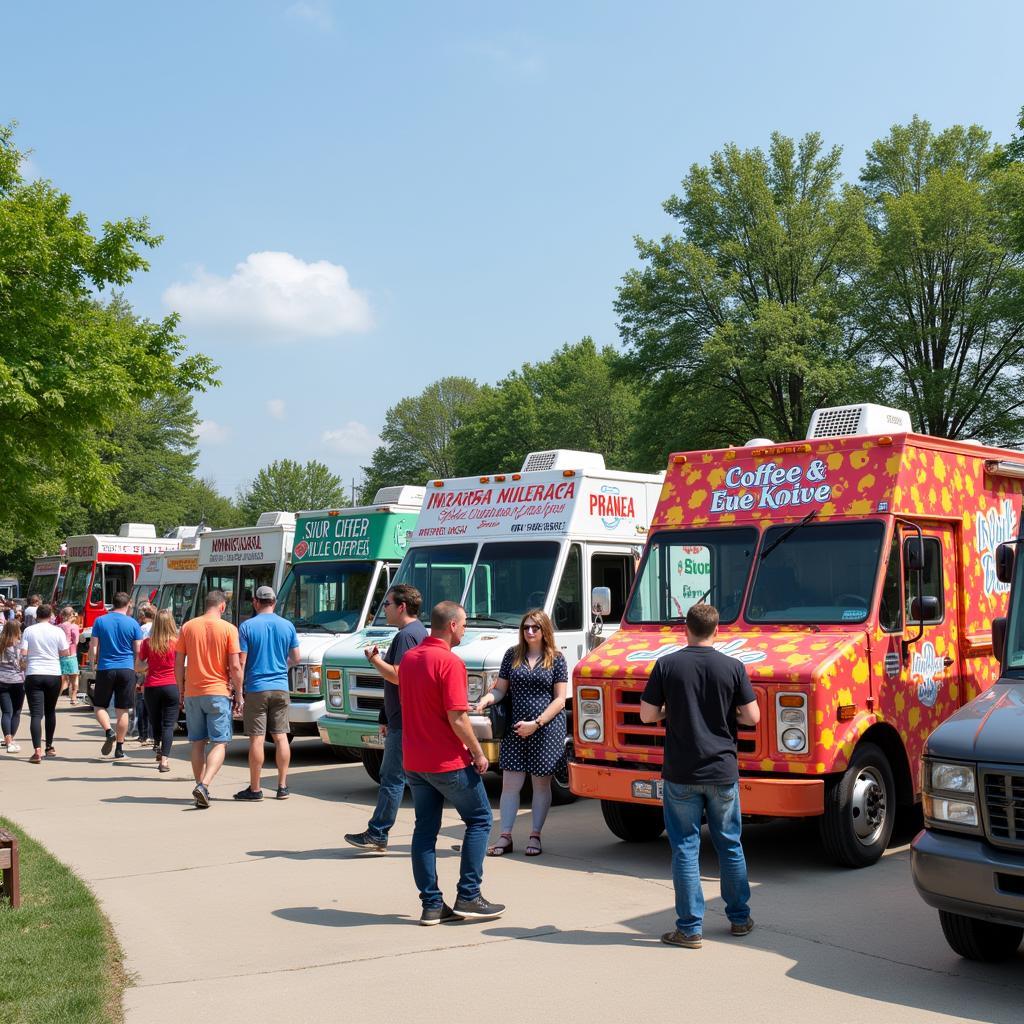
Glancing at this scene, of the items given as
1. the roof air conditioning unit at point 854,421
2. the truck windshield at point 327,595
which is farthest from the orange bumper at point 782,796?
the truck windshield at point 327,595

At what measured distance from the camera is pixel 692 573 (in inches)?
373

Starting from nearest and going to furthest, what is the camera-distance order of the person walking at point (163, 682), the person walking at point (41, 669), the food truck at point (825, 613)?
1. the food truck at point (825, 613)
2. the person walking at point (163, 682)
3. the person walking at point (41, 669)

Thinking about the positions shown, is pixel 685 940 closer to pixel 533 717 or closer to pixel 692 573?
pixel 533 717

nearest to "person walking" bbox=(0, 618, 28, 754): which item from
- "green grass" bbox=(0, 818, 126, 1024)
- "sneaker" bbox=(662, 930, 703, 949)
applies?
"green grass" bbox=(0, 818, 126, 1024)

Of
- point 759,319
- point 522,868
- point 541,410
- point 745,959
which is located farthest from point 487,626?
point 541,410

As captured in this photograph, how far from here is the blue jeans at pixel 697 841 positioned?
634cm

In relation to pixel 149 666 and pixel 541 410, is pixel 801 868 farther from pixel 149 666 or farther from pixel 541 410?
pixel 541 410

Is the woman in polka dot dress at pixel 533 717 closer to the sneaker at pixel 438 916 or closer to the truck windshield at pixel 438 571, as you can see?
the sneaker at pixel 438 916

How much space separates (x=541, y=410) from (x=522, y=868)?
49.7 metres

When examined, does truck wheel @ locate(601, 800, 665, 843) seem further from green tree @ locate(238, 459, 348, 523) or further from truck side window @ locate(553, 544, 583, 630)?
green tree @ locate(238, 459, 348, 523)

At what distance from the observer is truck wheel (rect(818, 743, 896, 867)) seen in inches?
315

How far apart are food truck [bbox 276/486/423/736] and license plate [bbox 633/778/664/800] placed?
6.21m

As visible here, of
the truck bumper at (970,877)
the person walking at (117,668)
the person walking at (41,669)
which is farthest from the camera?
the person walking at (117,668)

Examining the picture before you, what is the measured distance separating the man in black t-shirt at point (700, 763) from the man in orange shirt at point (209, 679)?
6.20 metres
